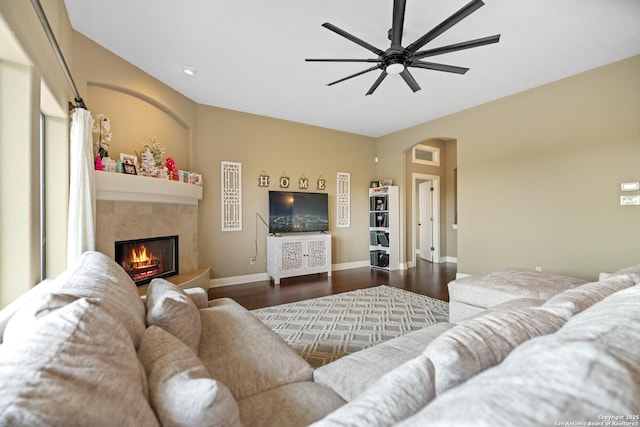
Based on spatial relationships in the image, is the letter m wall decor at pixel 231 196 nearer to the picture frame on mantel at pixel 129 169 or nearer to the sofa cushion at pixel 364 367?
the picture frame on mantel at pixel 129 169

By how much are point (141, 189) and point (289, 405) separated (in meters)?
3.06

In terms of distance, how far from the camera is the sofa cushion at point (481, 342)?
697 mm

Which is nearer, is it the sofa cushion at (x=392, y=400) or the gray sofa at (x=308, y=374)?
the gray sofa at (x=308, y=374)

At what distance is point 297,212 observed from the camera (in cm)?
527

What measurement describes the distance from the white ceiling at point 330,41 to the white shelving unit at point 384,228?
222 centimetres

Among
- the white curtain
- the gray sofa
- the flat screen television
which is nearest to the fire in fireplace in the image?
the white curtain

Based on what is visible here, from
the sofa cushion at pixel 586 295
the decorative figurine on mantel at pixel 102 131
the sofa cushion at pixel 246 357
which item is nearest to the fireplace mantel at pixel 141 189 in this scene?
the decorative figurine on mantel at pixel 102 131

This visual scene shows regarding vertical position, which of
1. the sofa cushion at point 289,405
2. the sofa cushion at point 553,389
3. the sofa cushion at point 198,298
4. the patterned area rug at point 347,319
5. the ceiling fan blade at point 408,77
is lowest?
the patterned area rug at point 347,319

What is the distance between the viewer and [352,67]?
10.9 feet

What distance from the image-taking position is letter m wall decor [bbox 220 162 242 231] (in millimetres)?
4680

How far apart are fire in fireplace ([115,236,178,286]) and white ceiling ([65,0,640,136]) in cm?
→ 218

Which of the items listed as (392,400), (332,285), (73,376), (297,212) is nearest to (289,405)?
(392,400)

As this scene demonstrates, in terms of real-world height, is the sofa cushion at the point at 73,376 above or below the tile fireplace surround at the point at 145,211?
below

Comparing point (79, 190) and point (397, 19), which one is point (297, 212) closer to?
point (79, 190)
